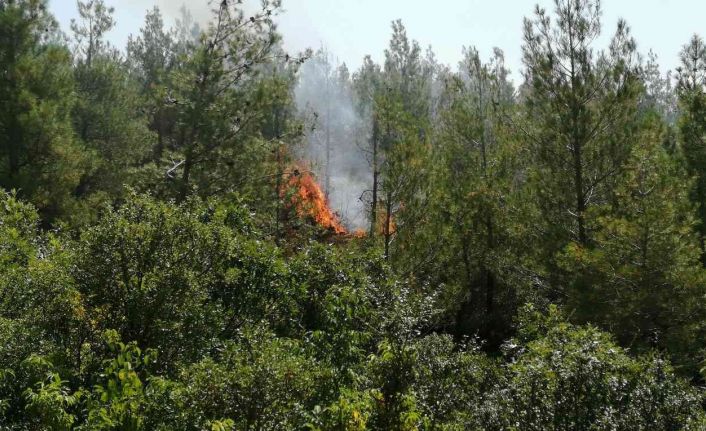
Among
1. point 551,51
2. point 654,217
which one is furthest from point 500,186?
point 654,217

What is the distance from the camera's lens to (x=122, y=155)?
24078mm

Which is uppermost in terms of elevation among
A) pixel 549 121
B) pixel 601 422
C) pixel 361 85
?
pixel 361 85

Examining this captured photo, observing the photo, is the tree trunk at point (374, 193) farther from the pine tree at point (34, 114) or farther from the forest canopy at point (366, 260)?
the pine tree at point (34, 114)

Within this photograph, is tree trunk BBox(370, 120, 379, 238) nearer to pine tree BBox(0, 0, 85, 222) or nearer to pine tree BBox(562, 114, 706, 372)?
pine tree BBox(562, 114, 706, 372)

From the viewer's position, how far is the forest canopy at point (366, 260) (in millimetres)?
5781

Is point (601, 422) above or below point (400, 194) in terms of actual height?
below

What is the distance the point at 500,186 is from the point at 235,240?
396 inches

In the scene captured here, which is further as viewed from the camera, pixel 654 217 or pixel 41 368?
pixel 654 217

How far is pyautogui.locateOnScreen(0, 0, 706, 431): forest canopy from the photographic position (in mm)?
5781

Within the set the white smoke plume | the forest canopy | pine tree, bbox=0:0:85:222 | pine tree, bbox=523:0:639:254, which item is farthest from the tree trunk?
the white smoke plume

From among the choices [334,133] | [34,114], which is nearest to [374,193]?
[34,114]

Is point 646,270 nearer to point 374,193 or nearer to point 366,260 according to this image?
point 366,260

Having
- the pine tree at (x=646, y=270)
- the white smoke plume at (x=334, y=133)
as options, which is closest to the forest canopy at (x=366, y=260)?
the pine tree at (x=646, y=270)

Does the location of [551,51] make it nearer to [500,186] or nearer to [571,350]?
[500,186]
